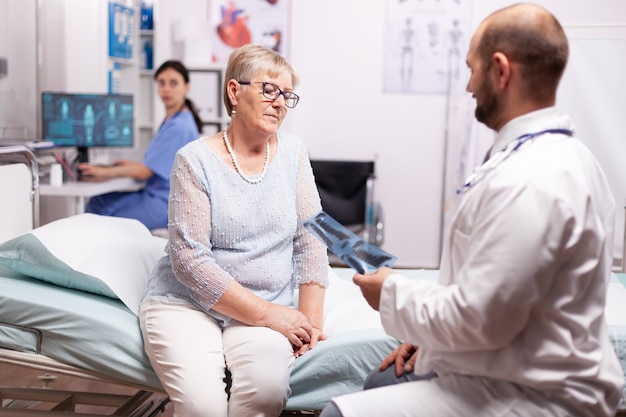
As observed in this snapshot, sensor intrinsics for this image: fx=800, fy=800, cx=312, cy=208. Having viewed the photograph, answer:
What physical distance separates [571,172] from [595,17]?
465cm

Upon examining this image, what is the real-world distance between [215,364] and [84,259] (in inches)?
22.2

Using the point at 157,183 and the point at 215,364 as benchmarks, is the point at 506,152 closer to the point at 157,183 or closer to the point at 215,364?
the point at 215,364

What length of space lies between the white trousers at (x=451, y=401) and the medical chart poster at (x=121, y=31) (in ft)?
13.6

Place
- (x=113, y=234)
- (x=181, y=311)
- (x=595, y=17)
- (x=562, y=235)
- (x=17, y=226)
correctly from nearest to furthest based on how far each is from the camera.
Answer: (x=562, y=235) → (x=181, y=311) → (x=113, y=234) → (x=17, y=226) → (x=595, y=17)

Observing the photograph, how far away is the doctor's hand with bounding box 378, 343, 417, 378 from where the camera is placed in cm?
162

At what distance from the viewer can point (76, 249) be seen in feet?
7.30

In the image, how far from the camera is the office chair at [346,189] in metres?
5.25

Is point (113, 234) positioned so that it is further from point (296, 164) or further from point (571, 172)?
point (571, 172)

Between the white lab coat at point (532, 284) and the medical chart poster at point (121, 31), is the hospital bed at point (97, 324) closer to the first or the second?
the white lab coat at point (532, 284)

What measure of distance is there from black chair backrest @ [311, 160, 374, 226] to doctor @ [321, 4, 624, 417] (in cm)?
387

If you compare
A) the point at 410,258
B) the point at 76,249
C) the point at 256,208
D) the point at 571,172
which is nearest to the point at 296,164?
the point at 256,208

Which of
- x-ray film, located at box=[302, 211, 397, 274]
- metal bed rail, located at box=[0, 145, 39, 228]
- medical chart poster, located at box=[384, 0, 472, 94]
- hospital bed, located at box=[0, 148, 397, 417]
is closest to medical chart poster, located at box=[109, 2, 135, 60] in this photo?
medical chart poster, located at box=[384, 0, 472, 94]

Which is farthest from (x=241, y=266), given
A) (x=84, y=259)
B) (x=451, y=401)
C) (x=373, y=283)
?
(x=451, y=401)

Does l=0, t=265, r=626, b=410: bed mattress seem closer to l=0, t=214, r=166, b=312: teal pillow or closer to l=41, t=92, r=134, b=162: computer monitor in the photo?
l=0, t=214, r=166, b=312: teal pillow
